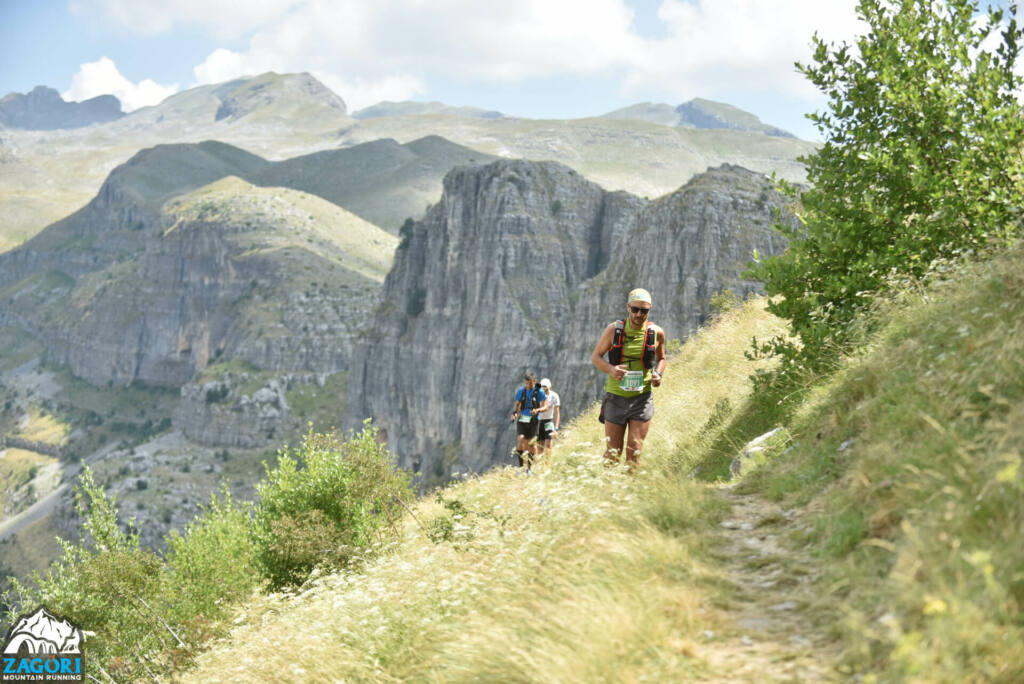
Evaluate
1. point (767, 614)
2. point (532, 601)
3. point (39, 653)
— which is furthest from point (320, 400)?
point (767, 614)

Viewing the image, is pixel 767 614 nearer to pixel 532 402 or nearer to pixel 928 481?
pixel 928 481

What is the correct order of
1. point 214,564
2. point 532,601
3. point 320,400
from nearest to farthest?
point 532,601
point 214,564
point 320,400

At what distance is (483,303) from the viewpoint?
102m

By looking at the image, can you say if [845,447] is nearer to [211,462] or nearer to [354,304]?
[211,462]

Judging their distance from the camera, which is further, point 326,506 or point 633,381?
point 326,506

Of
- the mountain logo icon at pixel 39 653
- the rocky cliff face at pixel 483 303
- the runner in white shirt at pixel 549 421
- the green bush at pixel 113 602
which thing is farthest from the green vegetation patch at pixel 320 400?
the runner in white shirt at pixel 549 421

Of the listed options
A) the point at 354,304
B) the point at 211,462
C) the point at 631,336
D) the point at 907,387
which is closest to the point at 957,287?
the point at 907,387

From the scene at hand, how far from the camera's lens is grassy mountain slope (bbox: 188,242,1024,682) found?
13.3 feet

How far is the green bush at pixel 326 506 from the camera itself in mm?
14727

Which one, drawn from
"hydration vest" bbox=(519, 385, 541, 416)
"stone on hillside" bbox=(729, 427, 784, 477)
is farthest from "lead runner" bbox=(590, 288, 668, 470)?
"hydration vest" bbox=(519, 385, 541, 416)

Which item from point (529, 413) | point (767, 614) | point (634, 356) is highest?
point (634, 356)

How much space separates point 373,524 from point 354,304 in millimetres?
184683

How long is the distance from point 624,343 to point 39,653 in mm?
11586

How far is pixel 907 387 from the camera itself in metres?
6.52
